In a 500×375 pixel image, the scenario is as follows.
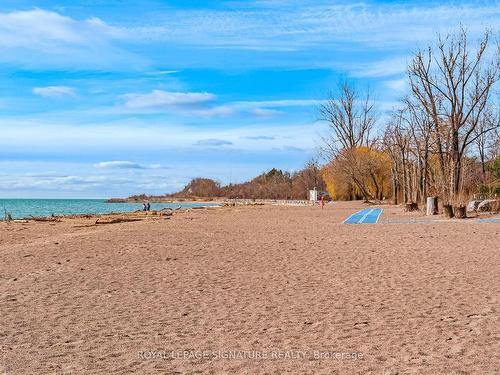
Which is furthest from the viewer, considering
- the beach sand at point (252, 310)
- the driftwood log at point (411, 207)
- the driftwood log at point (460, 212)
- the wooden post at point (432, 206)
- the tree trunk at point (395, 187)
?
the tree trunk at point (395, 187)

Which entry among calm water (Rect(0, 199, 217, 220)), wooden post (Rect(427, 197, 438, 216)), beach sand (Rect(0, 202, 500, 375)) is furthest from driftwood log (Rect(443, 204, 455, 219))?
calm water (Rect(0, 199, 217, 220))

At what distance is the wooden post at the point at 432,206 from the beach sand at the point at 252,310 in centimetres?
1591

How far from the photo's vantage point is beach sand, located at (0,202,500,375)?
5867 millimetres

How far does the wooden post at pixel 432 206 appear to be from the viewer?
31378 millimetres

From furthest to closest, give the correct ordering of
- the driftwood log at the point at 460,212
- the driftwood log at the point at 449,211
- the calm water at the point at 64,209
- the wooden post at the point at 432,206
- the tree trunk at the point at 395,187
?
the calm water at the point at 64,209, the tree trunk at the point at 395,187, the wooden post at the point at 432,206, the driftwood log at the point at 449,211, the driftwood log at the point at 460,212

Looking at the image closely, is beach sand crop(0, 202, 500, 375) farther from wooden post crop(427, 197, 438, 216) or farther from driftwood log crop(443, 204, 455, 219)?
wooden post crop(427, 197, 438, 216)

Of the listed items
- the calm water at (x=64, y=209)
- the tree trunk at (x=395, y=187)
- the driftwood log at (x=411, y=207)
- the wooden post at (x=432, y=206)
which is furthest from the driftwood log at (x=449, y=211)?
the calm water at (x=64, y=209)

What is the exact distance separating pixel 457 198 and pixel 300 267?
20152 millimetres

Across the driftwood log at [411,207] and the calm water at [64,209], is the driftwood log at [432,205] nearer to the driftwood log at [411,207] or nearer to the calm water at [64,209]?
the driftwood log at [411,207]

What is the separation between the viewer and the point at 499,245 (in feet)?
51.5

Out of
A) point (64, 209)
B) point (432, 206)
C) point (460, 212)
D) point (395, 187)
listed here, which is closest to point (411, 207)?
point (432, 206)

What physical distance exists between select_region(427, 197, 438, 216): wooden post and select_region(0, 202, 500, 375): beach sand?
15.9 m

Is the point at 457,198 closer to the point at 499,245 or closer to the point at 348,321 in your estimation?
the point at 499,245

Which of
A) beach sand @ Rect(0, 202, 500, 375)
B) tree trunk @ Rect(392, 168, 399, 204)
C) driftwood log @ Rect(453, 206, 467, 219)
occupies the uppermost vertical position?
tree trunk @ Rect(392, 168, 399, 204)
